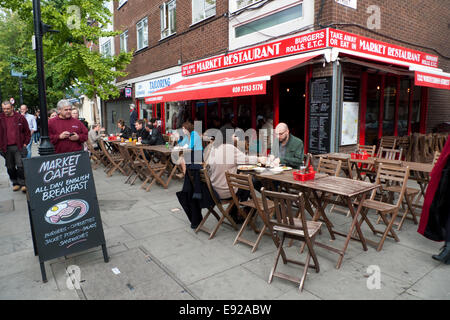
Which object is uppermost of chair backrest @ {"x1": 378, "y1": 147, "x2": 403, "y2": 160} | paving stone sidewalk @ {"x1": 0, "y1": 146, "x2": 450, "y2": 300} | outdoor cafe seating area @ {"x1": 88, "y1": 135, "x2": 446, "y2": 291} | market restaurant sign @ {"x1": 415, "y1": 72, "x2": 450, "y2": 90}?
market restaurant sign @ {"x1": 415, "y1": 72, "x2": 450, "y2": 90}

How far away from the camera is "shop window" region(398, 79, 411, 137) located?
9.59 metres

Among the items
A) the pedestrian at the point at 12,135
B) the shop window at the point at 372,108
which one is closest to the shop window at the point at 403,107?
the shop window at the point at 372,108

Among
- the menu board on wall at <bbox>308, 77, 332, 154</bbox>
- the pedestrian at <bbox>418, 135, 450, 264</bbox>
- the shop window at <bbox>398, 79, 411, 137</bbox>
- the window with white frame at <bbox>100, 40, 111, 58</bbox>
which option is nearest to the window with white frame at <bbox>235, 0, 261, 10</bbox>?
the menu board on wall at <bbox>308, 77, 332, 154</bbox>

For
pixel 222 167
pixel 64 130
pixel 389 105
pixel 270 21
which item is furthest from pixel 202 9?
pixel 222 167

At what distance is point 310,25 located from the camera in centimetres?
720

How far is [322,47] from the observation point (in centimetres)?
675

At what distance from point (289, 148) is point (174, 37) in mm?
9037

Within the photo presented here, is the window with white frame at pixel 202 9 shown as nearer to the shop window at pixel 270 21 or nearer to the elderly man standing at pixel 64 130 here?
the shop window at pixel 270 21

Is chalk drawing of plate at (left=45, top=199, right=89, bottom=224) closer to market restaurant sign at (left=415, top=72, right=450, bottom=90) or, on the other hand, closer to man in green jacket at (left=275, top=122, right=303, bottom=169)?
man in green jacket at (left=275, top=122, right=303, bottom=169)

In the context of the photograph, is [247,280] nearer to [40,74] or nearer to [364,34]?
[40,74]

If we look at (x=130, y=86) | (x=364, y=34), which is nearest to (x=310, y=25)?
(x=364, y=34)

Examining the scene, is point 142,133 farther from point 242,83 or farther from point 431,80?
point 431,80

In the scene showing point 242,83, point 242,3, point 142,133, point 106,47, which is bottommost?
point 142,133

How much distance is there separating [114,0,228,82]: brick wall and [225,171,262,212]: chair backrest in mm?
6879
